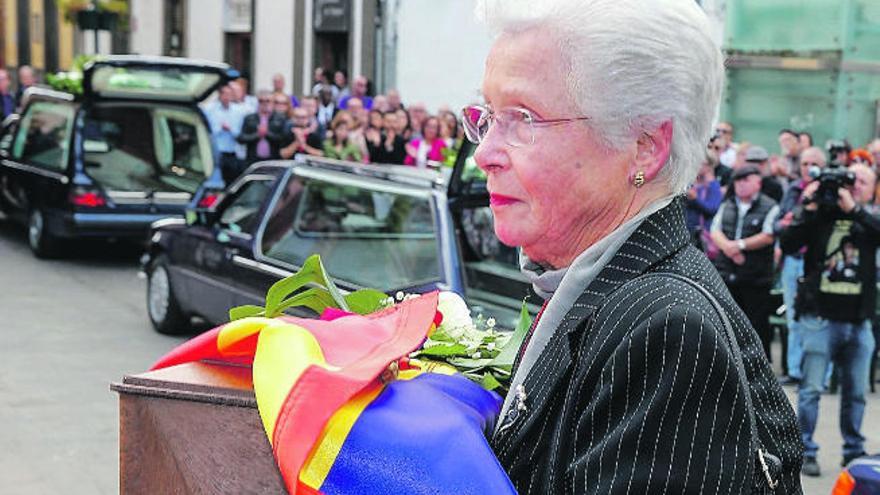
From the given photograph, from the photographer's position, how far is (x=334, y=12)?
80.2 feet

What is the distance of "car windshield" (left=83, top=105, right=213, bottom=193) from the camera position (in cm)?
1411

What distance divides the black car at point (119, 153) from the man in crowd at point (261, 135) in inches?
76.4

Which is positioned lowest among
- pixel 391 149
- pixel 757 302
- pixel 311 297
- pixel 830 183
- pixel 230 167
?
pixel 230 167

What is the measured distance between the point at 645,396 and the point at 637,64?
1.45 ft

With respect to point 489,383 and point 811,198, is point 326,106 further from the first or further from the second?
point 489,383

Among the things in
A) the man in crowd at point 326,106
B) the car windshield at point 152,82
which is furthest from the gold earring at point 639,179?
the man in crowd at point 326,106

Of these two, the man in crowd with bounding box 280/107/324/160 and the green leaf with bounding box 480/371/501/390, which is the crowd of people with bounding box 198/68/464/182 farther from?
the green leaf with bounding box 480/371/501/390

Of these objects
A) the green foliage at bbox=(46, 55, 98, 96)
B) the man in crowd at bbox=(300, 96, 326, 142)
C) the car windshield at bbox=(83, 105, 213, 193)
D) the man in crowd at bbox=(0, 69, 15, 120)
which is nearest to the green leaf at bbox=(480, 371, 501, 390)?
the car windshield at bbox=(83, 105, 213, 193)

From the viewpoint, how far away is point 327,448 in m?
1.71

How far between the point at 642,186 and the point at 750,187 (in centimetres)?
763

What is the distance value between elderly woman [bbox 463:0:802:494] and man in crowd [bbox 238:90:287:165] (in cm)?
1497

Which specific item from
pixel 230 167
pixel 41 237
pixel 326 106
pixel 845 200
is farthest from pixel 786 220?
pixel 326 106

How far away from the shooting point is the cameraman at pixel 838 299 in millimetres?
7402

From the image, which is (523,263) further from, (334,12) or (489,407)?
(334,12)
